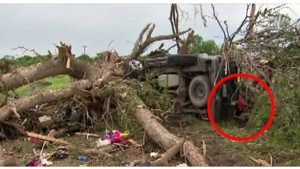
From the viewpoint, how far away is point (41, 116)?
A: 704cm

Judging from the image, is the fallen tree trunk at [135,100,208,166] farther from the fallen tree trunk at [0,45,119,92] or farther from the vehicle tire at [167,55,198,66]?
the fallen tree trunk at [0,45,119,92]

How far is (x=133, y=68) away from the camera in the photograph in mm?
7422

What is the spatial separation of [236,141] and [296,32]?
4.68 ft

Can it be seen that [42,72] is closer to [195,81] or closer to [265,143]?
Result: [195,81]

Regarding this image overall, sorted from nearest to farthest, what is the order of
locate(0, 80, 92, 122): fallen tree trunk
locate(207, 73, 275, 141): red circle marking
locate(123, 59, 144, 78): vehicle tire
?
locate(207, 73, 275, 141): red circle marking, locate(0, 80, 92, 122): fallen tree trunk, locate(123, 59, 144, 78): vehicle tire

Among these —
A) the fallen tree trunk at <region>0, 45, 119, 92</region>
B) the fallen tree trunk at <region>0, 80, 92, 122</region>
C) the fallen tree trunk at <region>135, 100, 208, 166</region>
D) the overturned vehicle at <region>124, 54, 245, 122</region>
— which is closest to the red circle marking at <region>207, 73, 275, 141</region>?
the overturned vehicle at <region>124, 54, 245, 122</region>

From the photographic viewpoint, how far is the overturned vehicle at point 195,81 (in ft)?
21.1

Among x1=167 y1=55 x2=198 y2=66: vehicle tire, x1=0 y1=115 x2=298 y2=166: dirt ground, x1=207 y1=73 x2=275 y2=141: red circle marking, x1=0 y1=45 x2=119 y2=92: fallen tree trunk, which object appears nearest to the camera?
x1=0 y1=115 x2=298 y2=166: dirt ground

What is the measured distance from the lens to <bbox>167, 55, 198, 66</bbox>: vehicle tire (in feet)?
21.8

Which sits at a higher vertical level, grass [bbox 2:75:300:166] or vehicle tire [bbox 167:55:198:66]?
vehicle tire [bbox 167:55:198:66]

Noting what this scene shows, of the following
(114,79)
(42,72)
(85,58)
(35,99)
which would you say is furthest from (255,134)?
(85,58)

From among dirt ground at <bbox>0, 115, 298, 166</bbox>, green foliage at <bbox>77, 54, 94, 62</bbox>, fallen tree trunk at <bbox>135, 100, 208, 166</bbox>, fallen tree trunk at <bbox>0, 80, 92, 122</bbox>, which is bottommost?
dirt ground at <bbox>0, 115, 298, 166</bbox>

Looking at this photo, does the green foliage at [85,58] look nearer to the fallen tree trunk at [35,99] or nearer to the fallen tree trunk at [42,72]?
the fallen tree trunk at [42,72]

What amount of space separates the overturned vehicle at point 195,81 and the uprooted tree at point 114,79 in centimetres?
32
